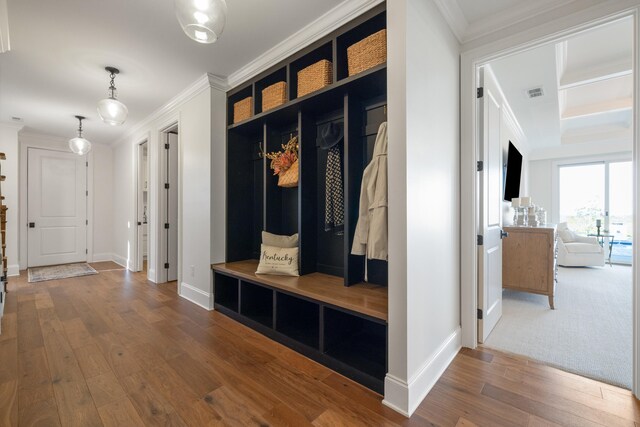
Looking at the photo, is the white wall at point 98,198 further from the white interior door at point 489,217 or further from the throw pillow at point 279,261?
the white interior door at point 489,217

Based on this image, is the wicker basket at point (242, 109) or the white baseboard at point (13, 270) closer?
the wicker basket at point (242, 109)

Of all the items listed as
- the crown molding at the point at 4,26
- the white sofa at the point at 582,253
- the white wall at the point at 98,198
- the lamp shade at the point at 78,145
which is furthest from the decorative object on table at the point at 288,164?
the white sofa at the point at 582,253

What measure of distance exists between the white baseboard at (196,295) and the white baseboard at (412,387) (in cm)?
217

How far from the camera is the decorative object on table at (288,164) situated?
2.68 m

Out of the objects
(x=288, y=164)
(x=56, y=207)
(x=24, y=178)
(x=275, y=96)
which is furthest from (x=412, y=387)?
(x=24, y=178)

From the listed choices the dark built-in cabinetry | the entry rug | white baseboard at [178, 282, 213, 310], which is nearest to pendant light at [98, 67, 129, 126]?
the dark built-in cabinetry

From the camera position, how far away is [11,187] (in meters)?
4.60

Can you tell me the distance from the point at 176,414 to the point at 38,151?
21.0 ft

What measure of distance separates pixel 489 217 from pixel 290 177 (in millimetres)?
1836

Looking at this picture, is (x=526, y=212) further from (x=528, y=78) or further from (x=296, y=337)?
(x=296, y=337)

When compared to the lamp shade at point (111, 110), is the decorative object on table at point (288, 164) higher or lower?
lower

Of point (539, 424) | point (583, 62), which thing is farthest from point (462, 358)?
point (583, 62)

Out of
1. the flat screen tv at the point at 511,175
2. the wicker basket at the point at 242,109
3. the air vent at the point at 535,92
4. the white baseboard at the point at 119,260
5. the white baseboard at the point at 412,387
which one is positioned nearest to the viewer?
the white baseboard at the point at 412,387

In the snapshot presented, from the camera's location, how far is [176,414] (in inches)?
59.4
